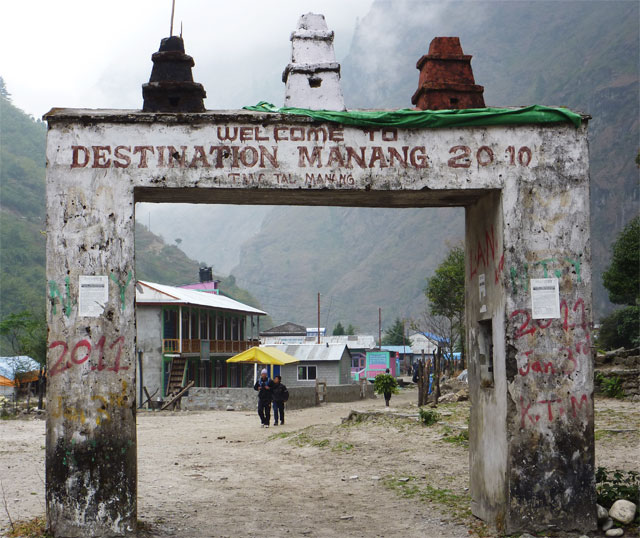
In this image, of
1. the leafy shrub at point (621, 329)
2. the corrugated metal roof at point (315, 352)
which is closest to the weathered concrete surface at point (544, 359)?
the leafy shrub at point (621, 329)

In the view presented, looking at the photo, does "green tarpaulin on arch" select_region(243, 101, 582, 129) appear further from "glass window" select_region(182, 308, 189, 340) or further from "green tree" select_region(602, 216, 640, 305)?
"glass window" select_region(182, 308, 189, 340)

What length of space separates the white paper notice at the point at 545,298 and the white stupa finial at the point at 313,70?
2624 mm

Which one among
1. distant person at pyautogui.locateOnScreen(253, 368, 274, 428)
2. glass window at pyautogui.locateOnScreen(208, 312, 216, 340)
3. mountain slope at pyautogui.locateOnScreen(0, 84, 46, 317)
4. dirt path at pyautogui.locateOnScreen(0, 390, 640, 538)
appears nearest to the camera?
dirt path at pyautogui.locateOnScreen(0, 390, 640, 538)

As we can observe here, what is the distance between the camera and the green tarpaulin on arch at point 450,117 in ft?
23.9

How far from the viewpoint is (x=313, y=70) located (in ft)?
25.7

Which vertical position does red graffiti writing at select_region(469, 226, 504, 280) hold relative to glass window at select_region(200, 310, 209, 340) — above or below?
above

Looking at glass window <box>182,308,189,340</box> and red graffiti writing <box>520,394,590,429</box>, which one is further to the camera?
glass window <box>182,308,189,340</box>

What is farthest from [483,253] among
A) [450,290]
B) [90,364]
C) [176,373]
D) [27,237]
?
[27,237]

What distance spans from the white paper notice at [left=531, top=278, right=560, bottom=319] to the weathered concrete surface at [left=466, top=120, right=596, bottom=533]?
0.16ft

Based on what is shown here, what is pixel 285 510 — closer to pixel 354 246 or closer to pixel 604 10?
pixel 354 246

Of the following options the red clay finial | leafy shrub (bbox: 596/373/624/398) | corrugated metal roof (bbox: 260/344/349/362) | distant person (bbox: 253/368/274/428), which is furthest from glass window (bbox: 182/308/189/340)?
the red clay finial

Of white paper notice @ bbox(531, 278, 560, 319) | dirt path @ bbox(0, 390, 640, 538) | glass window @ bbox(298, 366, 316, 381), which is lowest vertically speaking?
glass window @ bbox(298, 366, 316, 381)

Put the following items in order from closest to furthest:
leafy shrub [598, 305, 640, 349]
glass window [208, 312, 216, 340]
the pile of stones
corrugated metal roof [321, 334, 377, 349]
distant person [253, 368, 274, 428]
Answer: the pile of stones < distant person [253, 368, 274, 428] < leafy shrub [598, 305, 640, 349] < glass window [208, 312, 216, 340] < corrugated metal roof [321, 334, 377, 349]

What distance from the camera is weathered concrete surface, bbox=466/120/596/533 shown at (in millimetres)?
7000
